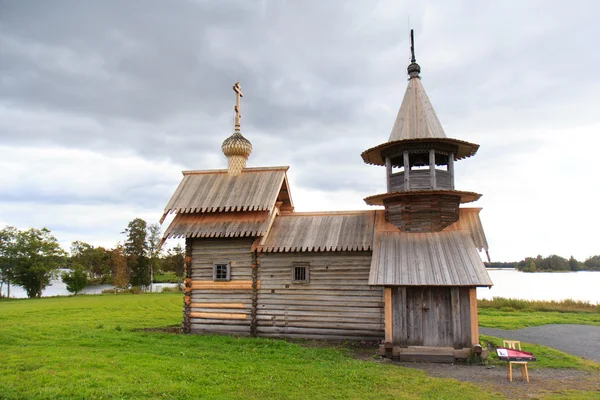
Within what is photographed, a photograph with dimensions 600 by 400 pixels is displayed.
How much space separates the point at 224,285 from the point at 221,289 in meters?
0.22

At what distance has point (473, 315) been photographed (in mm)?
13109

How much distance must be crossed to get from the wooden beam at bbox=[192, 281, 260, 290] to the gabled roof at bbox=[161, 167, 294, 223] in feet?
10.2

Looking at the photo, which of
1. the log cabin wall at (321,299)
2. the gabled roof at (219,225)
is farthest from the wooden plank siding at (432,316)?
the gabled roof at (219,225)

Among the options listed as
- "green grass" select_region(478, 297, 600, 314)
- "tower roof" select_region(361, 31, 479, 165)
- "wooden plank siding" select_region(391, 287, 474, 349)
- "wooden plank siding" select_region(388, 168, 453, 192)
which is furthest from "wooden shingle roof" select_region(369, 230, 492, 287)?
"green grass" select_region(478, 297, 600, 314)

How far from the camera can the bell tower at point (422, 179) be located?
15500 mm

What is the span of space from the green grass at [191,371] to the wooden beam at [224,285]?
6.91 feet

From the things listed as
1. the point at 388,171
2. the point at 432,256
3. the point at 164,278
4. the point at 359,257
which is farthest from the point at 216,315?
the point at 164,278

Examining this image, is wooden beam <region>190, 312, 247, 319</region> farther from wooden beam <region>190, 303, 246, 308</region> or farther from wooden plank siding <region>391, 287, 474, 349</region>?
wooden plank siding <region>391, 287, 474, 349</region>

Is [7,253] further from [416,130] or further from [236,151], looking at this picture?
[416,130]

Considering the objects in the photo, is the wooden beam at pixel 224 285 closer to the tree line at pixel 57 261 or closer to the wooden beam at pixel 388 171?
the wooden beam at pixel 388 171

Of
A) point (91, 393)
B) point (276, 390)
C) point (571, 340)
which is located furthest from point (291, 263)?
point (571, 340)

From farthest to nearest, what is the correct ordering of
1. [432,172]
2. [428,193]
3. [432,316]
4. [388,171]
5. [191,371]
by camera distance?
[388,171], [432,172], [428,193], [432,316], [191,371]

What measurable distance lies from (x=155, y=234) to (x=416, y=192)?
168ft

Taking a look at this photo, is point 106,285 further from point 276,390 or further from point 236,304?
point 276,390
